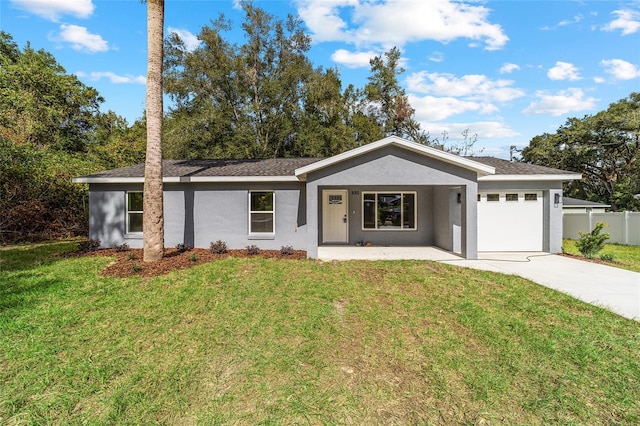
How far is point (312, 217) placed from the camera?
30.1 feet

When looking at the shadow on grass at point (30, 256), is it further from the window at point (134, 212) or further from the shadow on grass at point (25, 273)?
the window at point (134, 212)

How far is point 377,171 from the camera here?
357 inches

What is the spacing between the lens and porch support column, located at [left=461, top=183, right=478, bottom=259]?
9.13 m

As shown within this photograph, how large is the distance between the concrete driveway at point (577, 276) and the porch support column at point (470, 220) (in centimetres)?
36

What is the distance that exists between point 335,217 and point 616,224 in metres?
13.3

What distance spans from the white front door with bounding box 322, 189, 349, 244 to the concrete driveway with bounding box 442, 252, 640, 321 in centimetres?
438

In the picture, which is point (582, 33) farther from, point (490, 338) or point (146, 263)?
point (146, 263)

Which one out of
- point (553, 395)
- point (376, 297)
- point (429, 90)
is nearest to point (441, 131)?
point (429, 90)

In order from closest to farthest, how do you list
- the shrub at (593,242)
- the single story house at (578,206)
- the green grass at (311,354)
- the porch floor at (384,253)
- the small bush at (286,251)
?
the green grass at (311,354), the porch floor at (384,253), the shrub at (593,242), the small bush at (286,251), the single story house at (578,206)

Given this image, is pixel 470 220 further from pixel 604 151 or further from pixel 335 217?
pixel 604 151

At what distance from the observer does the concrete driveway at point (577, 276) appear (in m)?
5.74

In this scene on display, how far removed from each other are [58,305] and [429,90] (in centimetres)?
2172

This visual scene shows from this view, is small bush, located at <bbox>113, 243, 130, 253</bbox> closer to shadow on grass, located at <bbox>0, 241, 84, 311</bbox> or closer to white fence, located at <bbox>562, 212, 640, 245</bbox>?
shadow on grass, located at <bbox>0, 241, 84, 311</bbox>

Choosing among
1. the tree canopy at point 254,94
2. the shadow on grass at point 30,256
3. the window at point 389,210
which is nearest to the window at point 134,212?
the shadow on grass at point 30,256
